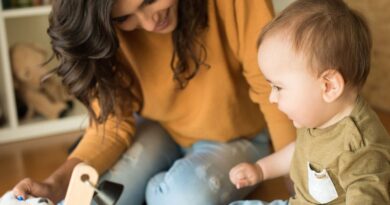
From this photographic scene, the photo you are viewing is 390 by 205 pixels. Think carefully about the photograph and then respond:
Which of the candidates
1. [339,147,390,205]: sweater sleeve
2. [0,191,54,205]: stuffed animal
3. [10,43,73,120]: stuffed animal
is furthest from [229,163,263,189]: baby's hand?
[10,43,73,120]: stuffed animal

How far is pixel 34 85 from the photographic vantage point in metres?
2.07

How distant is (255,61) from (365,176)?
1.40ft

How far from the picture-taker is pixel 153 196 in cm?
125

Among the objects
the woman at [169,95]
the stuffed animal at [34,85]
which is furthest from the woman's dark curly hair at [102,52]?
the stuffed animal at [34,85]

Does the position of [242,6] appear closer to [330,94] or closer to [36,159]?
[330,94]

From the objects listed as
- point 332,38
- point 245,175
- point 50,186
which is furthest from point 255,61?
point 50,186

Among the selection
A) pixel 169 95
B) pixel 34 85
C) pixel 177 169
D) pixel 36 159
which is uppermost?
pixel 169 95

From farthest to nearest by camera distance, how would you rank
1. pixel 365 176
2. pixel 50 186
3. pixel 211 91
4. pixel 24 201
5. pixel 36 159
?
pixel 36 159 → pixel 211 91 → pixel 50 186 → pixel 24 201 → pixel 365 176

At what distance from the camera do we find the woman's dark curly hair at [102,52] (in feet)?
3.33

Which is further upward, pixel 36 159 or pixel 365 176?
pixel 365 176

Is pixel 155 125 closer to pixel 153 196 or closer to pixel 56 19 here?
pixel 153 196

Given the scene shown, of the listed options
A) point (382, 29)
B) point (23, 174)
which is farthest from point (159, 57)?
point (382, 29)

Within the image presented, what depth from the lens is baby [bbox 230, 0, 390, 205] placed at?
0.83 m

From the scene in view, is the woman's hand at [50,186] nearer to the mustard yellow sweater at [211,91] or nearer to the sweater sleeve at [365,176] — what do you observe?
the mustard yellow sweater at [211,91]
